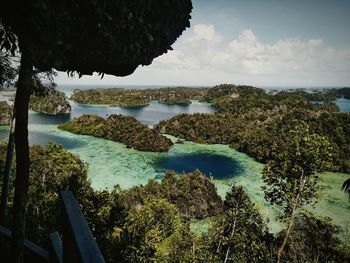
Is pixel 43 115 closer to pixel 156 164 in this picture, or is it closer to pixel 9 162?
pixel 156 164

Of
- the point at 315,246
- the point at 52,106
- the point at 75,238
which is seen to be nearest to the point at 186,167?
the point at 315,246

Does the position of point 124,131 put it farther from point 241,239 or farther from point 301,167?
point 301,167

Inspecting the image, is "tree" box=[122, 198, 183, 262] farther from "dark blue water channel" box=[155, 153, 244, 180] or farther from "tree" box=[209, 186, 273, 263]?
"dark blue water channel" box=[155, 153, 244, 180]

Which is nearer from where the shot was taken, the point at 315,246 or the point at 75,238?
the point at 75,238

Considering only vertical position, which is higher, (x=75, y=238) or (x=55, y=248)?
(x=75, y=238)

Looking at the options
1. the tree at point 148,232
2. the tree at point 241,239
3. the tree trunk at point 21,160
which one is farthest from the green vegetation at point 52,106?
the tree trunk at point 21,160

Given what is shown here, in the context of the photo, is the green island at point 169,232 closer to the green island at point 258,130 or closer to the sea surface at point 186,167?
the sea surface at point 186,167
